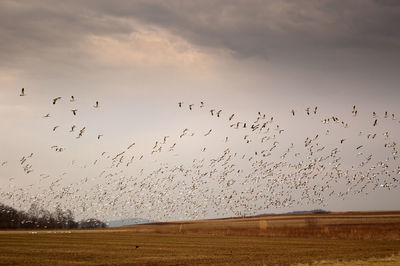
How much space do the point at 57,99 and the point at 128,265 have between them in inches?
520

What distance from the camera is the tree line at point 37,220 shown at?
6538 inches

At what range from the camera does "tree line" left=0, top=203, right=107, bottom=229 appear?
16606 cm

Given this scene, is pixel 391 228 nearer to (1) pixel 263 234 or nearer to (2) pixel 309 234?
(2) pixel 309 234

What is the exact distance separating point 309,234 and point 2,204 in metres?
130

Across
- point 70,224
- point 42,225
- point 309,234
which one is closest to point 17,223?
point 42,225

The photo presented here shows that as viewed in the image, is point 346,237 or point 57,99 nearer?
point 57,99

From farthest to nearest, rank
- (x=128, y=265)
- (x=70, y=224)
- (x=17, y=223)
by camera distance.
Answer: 1. (x=70, y=224)
2. (x=17, y=223)
3. (x=128, y=265)

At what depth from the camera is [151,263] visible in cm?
3491

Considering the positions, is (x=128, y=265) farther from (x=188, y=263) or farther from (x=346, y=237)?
(x=346, y=237)

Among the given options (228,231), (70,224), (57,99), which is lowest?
(70,224)

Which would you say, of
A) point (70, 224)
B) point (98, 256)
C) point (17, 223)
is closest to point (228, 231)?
point (98, 256)

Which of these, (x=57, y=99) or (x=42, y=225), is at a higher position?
(x=57, y=99)

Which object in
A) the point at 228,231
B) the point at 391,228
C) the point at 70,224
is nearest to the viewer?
the point at 391,228

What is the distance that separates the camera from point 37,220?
602ft
